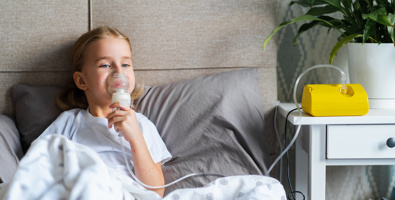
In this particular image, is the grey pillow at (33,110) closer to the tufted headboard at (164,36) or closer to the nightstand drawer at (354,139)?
the tufted headboard at (164,36)

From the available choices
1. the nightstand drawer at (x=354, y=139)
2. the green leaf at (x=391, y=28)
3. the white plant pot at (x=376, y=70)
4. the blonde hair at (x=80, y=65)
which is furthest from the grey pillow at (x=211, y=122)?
the green leaf at (x=391, y=28)

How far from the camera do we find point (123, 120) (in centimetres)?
112

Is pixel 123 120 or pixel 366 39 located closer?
pixel 123 120

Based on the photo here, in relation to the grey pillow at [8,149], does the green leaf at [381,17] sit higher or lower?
higher

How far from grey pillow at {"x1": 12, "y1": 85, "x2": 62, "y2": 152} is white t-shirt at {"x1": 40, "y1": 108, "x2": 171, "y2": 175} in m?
0.08

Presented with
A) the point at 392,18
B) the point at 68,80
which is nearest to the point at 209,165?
the point at 68,80

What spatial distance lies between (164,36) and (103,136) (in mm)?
447

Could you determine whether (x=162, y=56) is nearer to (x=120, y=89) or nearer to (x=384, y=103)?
(x=120, y=89)

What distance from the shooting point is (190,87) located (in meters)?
1.41

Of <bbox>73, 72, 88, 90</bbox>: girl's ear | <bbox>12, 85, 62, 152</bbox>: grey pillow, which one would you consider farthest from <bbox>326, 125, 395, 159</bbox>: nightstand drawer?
<bbox>12, 85, 62, 152</bbox>: grey pillow

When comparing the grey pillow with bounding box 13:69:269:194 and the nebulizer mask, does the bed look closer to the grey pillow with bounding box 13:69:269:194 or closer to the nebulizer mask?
the grey pillow with bounding box 13:69:269:194

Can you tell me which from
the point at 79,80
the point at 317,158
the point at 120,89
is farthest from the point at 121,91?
the point at 317,158

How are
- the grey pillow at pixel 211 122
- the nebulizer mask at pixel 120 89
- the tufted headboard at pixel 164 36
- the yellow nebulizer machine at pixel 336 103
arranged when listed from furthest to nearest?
the tufted headboard at pixel 164 36, the grey pillow at pixel 211 122, the yellow nebulizer machine at pixel 336 103, the nebulizer mask at pixel 120 89

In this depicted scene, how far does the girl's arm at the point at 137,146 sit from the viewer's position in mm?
1119
